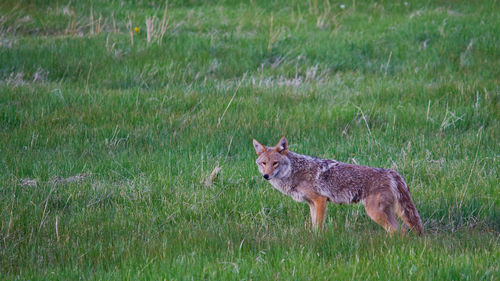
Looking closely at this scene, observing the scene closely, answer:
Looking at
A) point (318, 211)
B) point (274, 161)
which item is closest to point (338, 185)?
point (318, 211)

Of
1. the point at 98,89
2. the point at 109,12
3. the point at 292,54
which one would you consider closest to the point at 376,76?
the point at 292,54

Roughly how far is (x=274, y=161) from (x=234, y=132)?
245cm

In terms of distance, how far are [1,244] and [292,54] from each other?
807 cm

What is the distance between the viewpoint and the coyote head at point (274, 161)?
6113mm

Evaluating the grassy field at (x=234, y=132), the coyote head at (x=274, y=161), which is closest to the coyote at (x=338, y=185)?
the coyote head at (x=274, y=161)

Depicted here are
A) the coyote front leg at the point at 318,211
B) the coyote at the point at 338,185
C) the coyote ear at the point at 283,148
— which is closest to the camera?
the coyote at the point at 338,185

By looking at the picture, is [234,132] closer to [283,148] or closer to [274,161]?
[283,148]

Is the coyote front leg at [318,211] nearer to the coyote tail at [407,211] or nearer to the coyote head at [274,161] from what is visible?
the coyote head at [274,161]

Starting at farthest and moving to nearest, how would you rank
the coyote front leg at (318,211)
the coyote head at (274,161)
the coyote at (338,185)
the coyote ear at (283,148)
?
the coyote ear at (283,148), the coyote head at (274,161), the coyote front leg at (318,211), the coyote at (338,185)

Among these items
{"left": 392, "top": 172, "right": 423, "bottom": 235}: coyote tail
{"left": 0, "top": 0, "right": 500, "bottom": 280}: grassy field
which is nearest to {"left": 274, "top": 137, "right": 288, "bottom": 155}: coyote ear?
{"left": 0, "top": 0, "right": 500, "bottom": 280}: grassy field

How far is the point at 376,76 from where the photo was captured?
1119 centimetres

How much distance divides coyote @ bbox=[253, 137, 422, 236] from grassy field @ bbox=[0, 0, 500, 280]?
0.84 ft

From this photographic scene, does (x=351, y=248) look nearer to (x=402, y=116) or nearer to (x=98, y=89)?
(x=402, y=116)

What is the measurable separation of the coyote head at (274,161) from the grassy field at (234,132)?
40 cm
